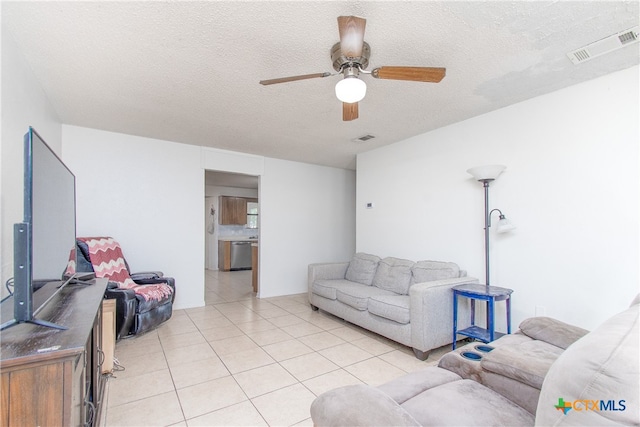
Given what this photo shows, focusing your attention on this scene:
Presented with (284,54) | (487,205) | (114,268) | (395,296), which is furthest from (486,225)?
(114,268)

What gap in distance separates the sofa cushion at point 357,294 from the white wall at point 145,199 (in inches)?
87.0

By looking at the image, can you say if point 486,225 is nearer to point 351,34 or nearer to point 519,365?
point 519,365

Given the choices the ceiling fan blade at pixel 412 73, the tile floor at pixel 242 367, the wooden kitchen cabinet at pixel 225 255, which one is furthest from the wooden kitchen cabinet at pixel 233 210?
the ceiling fan blade at pixel 412 73

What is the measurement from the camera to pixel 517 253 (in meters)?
2.82

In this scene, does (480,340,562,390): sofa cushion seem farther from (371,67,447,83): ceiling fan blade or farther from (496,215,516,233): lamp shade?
(371,67,447,83): ceiling fan blade

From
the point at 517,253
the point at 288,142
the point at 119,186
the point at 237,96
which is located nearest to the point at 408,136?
the point at 288,142

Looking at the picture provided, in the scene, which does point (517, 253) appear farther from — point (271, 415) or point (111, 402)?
point (111, 402)

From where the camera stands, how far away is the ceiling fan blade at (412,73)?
1765 mm

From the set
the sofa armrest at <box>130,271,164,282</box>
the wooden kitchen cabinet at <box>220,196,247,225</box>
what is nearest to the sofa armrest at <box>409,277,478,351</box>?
the sofa armrest at <box>130,271,164,282</box>

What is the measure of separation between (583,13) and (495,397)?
2065 mm

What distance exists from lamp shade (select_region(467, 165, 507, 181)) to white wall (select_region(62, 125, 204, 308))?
370 centimetres

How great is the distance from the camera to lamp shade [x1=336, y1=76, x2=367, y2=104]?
67.4 inches

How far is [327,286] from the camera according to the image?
3.91 meters

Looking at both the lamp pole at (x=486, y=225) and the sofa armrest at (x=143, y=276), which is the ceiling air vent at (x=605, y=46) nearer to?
the lamp pole at (x=486, y=225)
